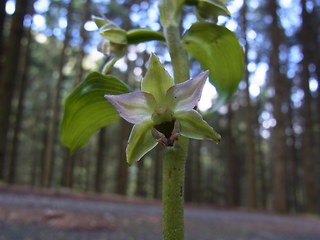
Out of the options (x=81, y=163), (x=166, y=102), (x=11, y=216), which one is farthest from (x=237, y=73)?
(x=81, y=163)

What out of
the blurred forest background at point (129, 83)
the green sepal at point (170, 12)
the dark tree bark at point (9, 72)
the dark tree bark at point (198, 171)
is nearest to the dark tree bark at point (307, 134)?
the blurred forest background at point (129, 83)

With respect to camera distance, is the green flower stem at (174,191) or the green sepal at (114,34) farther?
the green sepal at (114,34)

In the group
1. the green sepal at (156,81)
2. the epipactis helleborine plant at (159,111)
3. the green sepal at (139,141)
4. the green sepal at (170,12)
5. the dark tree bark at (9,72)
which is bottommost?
the green sepal at (139,141)

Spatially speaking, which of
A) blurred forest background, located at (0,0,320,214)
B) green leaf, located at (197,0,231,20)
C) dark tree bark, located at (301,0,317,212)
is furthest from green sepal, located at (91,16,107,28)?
dark tree bark, located at (301,0,317,212)

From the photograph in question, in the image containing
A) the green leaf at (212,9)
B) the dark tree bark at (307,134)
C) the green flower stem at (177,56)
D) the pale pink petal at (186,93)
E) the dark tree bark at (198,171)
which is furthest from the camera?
the dark tree bark at (198,171)

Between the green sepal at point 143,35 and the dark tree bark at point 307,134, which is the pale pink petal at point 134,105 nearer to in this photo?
the green sepal at point 143,35

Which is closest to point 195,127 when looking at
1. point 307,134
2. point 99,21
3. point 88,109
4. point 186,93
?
point 186,93

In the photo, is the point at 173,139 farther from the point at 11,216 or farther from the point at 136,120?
the point at 11,216

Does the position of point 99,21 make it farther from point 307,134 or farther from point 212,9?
point 307,134
